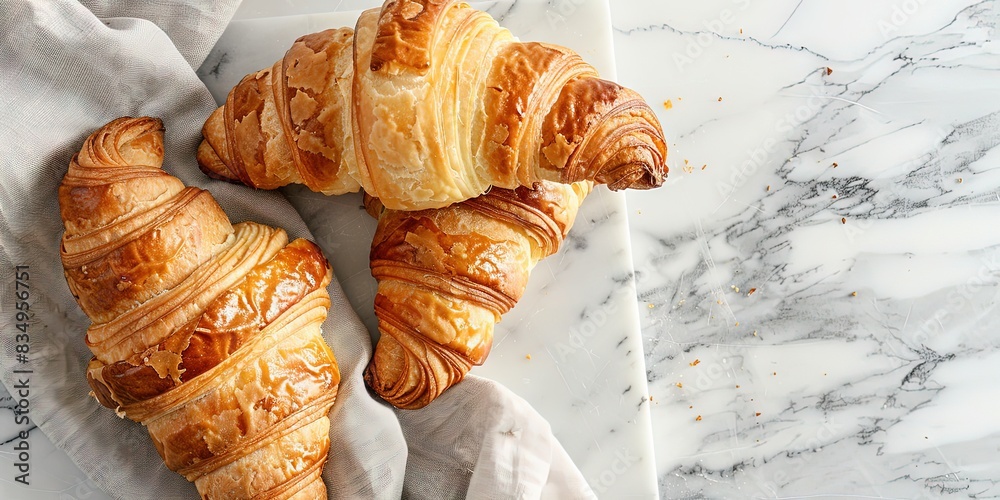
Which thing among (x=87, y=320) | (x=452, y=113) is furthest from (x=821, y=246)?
(x=87, y=320)

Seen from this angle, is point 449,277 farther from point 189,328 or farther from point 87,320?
point 87,320

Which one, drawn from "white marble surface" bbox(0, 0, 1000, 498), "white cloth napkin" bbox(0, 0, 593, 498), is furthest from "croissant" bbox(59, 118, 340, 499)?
"white marble surface" bbox(0, 0, 1000, 498)

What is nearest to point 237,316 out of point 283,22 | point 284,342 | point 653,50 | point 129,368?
point 284,342

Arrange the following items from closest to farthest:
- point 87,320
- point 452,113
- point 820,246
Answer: point 452,113
point 87,320
point 820,246

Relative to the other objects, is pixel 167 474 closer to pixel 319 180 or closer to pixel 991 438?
pixel 319 180

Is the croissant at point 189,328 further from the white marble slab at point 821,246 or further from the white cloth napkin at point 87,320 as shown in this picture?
the white marble slab at point 821,246

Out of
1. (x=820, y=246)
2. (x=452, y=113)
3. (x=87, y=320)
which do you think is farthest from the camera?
(x=820, y=246)

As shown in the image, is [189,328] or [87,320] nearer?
[189,328]
